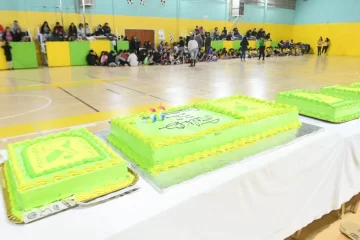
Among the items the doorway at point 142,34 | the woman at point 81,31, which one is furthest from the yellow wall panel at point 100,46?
the doorway at point 142,34

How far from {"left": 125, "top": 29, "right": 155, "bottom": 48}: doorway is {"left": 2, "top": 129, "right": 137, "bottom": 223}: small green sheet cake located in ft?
56.0

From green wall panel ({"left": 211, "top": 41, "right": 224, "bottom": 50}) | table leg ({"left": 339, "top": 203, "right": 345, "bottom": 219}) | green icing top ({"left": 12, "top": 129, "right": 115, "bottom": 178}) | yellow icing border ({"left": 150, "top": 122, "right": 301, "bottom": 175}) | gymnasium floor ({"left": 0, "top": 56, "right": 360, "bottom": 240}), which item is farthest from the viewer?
green wall panel ({"left": 211, "top": 41, "right": 224, "bottom": 50})

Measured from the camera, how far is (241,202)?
1.41m

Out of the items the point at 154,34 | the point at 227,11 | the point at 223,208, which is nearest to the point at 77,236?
the point at 223,208

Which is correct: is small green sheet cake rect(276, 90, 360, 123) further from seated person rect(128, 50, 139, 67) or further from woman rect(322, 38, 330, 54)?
woman rect(322, 38, 330, 54)

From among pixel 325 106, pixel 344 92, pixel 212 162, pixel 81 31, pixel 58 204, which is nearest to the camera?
pixel 58 204

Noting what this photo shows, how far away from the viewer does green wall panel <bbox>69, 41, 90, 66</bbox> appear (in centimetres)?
1430

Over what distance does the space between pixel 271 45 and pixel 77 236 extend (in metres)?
23.9

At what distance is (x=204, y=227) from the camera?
128 cm

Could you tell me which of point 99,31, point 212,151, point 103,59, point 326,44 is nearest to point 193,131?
point 212,151

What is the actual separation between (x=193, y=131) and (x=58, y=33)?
15.0 metres

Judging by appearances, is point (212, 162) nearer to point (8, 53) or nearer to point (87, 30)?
point (8, 53)

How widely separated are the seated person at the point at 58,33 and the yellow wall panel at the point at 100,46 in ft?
5.19

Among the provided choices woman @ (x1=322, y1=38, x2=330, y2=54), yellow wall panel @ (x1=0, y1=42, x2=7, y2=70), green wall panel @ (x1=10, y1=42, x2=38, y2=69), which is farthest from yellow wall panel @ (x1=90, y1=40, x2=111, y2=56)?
woman @ (x1=322, y1=38, x2=330, y2=54)
